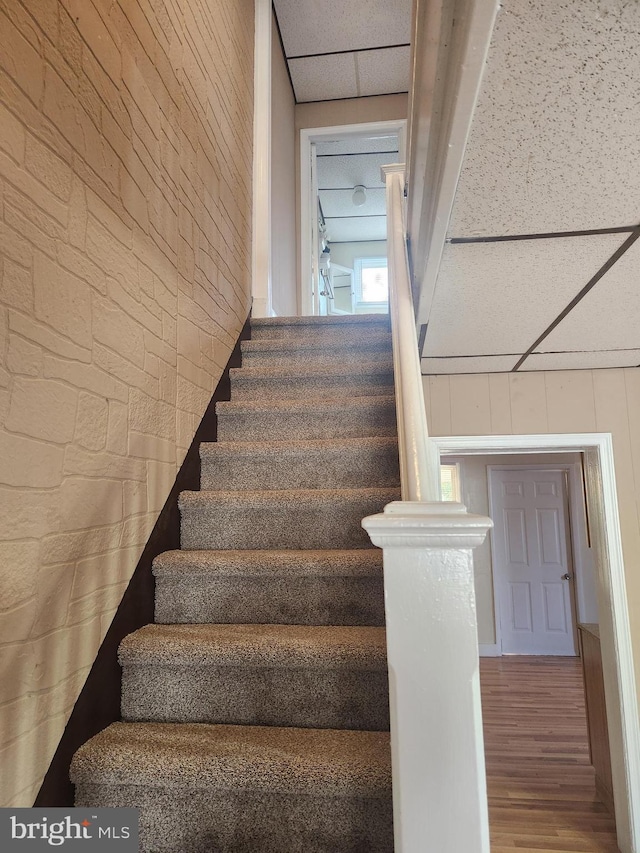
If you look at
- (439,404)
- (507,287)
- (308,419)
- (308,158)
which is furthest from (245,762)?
(308,158)

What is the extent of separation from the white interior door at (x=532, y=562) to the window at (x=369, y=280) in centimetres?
263

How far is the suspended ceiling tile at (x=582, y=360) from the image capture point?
2.49 meters

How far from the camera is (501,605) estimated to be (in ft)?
19.7

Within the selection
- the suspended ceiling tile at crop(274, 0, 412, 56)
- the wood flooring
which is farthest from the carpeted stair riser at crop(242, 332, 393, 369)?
the wood flooring

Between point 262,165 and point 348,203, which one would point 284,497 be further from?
point 348,203

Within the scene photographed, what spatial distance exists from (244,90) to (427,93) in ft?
7.54

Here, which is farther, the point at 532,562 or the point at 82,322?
the point at 532,562

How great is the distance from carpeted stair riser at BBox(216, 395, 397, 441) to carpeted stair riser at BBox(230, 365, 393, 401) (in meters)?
0.14

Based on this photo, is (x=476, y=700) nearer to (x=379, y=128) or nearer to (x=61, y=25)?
(x=61, y=25)

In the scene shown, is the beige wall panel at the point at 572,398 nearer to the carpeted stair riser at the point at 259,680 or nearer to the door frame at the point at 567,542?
the carpeted stair riser at the point at 259,680

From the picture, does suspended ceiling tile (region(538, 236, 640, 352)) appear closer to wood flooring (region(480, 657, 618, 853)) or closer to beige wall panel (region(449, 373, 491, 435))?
beige wall panel (region(449, 373, 491, 435))

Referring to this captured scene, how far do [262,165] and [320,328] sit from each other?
3.61 ft

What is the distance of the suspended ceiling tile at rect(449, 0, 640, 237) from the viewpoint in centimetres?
73

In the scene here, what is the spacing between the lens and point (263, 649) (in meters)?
1.27
